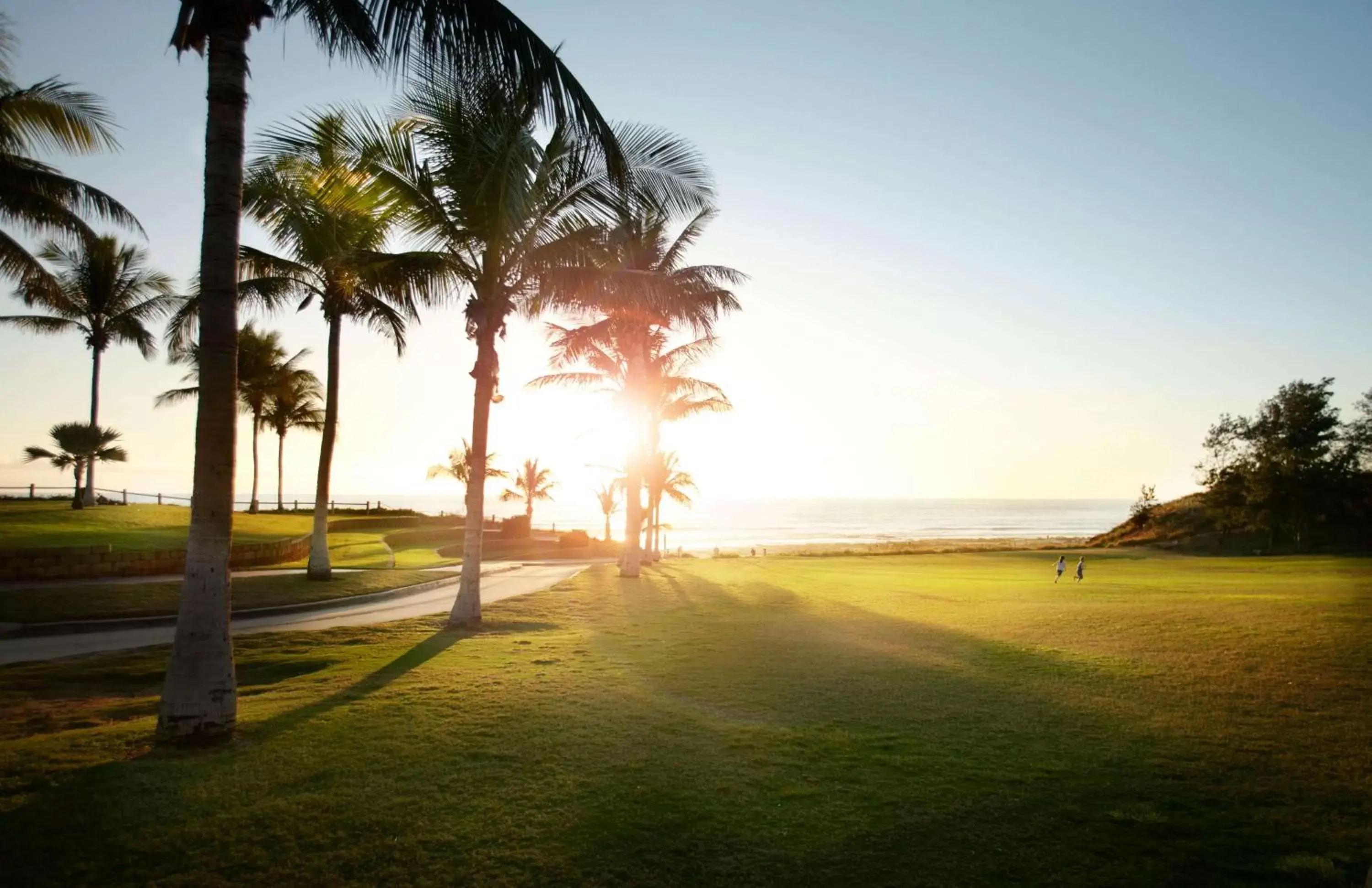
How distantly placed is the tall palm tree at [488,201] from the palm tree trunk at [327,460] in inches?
320

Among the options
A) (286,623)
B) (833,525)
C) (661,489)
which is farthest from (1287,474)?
(833,525)

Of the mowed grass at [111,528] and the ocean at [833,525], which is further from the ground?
the mowed grass at [111,528]

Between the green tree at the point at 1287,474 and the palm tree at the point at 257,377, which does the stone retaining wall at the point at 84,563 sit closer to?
the palm tree at the point at 257,377

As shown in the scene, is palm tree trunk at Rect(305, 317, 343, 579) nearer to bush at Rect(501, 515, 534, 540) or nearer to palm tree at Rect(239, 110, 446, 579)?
palm tree at Rect(239, 110, 446, 579)

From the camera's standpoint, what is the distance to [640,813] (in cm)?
475

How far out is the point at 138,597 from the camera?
1598 cm

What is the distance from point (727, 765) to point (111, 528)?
28.3 m

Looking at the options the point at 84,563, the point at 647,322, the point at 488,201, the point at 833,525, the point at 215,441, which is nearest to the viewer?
the point at 215,441

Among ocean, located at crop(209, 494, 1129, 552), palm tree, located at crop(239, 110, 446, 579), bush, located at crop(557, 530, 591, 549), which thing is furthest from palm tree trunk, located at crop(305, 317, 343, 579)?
ocean, located at crop(209, 494, 1129, 552)

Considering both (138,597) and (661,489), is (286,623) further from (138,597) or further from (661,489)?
(661,489)

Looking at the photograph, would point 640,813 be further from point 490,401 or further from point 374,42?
point 490,401

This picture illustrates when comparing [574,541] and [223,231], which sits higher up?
[223,231]

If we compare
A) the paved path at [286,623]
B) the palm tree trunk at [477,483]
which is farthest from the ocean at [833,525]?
the palm tree trunk at [477,483]

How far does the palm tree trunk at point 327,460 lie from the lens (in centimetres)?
1998
